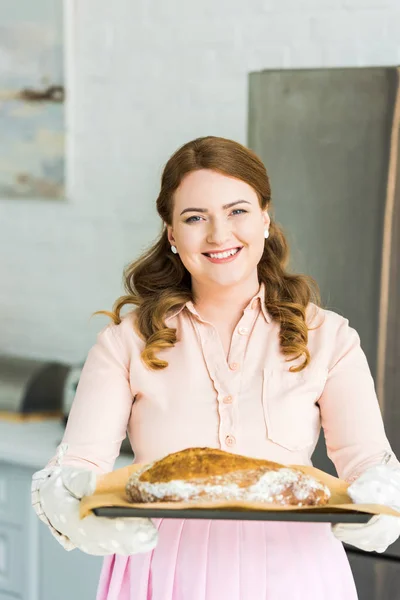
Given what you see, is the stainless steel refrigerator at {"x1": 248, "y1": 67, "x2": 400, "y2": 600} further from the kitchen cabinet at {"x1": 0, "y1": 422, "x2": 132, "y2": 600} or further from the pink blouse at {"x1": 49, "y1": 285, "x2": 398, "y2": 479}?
the kitchen cabinet at {"x1": 0, "y1": 422, "x2": 132, "y2": 600}

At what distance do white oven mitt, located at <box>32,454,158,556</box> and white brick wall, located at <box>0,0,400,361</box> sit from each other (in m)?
1.75

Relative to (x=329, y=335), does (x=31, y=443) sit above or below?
below

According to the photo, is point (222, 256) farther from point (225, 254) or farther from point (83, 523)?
point (83, 523)

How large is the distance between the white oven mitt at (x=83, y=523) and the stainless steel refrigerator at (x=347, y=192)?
93cm

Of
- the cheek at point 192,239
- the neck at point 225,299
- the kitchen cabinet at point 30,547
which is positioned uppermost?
the cheek at point 192,239

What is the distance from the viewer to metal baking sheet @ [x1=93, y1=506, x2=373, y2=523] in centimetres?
117

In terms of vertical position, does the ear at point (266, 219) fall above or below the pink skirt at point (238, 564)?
above

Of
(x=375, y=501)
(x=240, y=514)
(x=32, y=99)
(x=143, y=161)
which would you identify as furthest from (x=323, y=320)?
(x=32, y=99)

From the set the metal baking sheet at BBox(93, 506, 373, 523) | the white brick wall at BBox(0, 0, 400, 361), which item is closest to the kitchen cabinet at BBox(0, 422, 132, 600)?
the white brick wall at BBox(0, 0, 400, 361)

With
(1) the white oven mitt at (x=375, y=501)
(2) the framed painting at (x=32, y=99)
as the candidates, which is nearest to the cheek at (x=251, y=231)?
(1) the white oven mitt at (x=375, y=501)

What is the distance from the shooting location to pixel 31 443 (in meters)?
2.85

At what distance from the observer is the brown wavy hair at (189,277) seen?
1517 millimetres

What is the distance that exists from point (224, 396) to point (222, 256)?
23 centimetres

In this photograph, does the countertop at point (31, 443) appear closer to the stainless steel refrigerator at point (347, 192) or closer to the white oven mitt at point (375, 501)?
the stainless steel refrigerator at point (347, 192)
